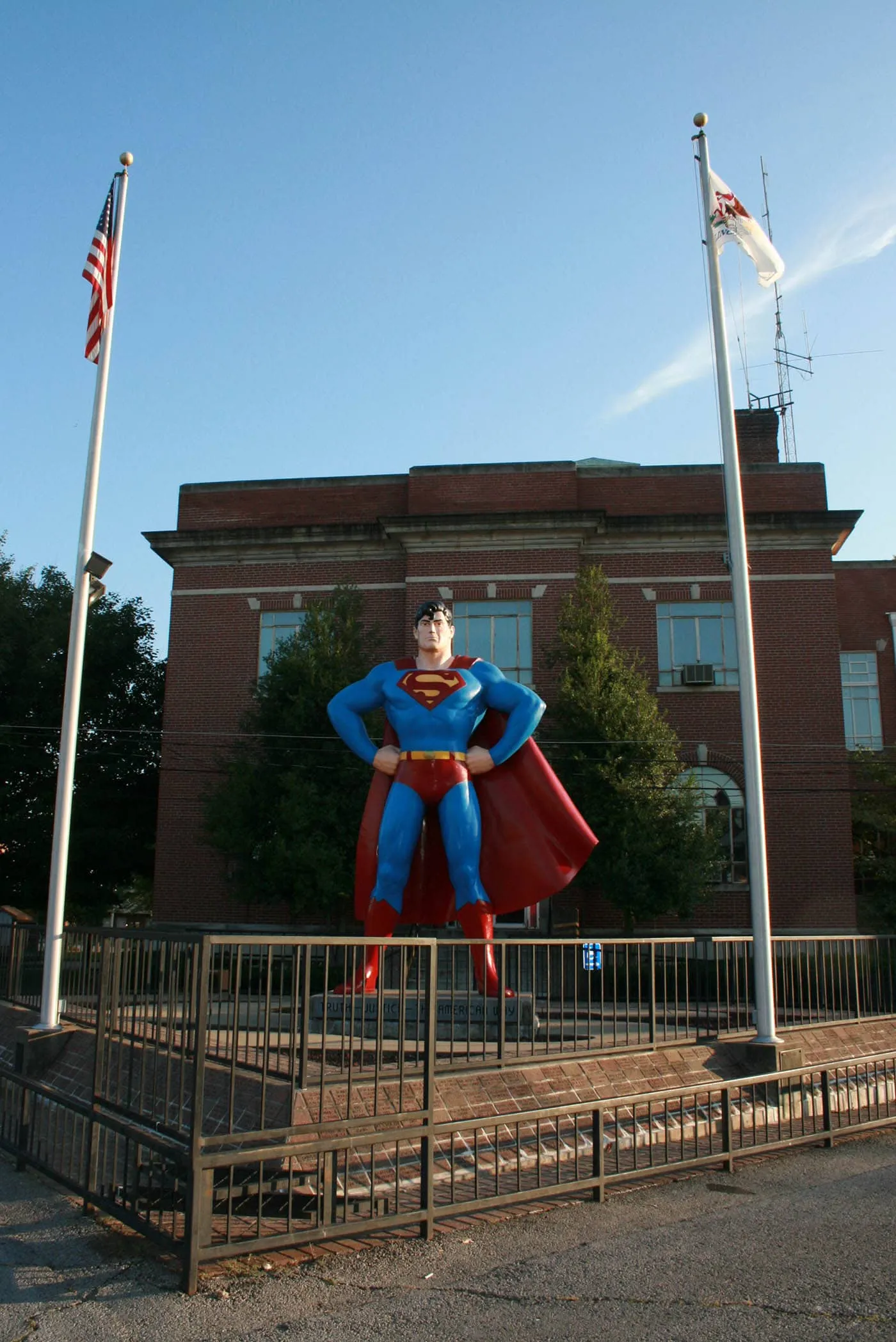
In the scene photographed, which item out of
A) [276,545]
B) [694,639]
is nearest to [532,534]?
[694,639]

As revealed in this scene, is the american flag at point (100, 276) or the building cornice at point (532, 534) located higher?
the building cornice at point (532, 534)

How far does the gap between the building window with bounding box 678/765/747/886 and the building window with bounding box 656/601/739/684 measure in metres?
2.20

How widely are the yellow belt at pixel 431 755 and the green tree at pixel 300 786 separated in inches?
426

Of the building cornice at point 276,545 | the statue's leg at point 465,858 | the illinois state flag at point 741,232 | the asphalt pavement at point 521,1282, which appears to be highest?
the building cornice at point 276,545

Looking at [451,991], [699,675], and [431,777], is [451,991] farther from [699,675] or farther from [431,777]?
[699,675]

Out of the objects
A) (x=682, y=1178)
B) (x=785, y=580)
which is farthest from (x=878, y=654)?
(x=682, y=1178)

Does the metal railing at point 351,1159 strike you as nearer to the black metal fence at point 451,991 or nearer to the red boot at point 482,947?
the black metal fence at point 451,991

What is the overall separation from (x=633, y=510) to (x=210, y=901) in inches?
530

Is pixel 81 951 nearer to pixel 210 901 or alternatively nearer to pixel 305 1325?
pixel 305 1325

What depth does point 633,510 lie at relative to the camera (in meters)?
26.0

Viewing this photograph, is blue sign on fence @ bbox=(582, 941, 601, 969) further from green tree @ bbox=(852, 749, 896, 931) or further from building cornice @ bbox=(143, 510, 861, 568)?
building cornice @ bbox=(143, 510, 861, 568)

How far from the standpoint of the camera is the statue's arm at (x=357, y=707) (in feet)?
33.5

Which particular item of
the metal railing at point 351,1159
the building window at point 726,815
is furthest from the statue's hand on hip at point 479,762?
the building window at point 726,815

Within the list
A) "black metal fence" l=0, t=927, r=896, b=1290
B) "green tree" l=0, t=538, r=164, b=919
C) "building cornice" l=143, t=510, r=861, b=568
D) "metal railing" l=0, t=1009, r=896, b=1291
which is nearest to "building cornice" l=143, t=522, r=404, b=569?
"building cornice" l=143, t=510, r=861, b=568
